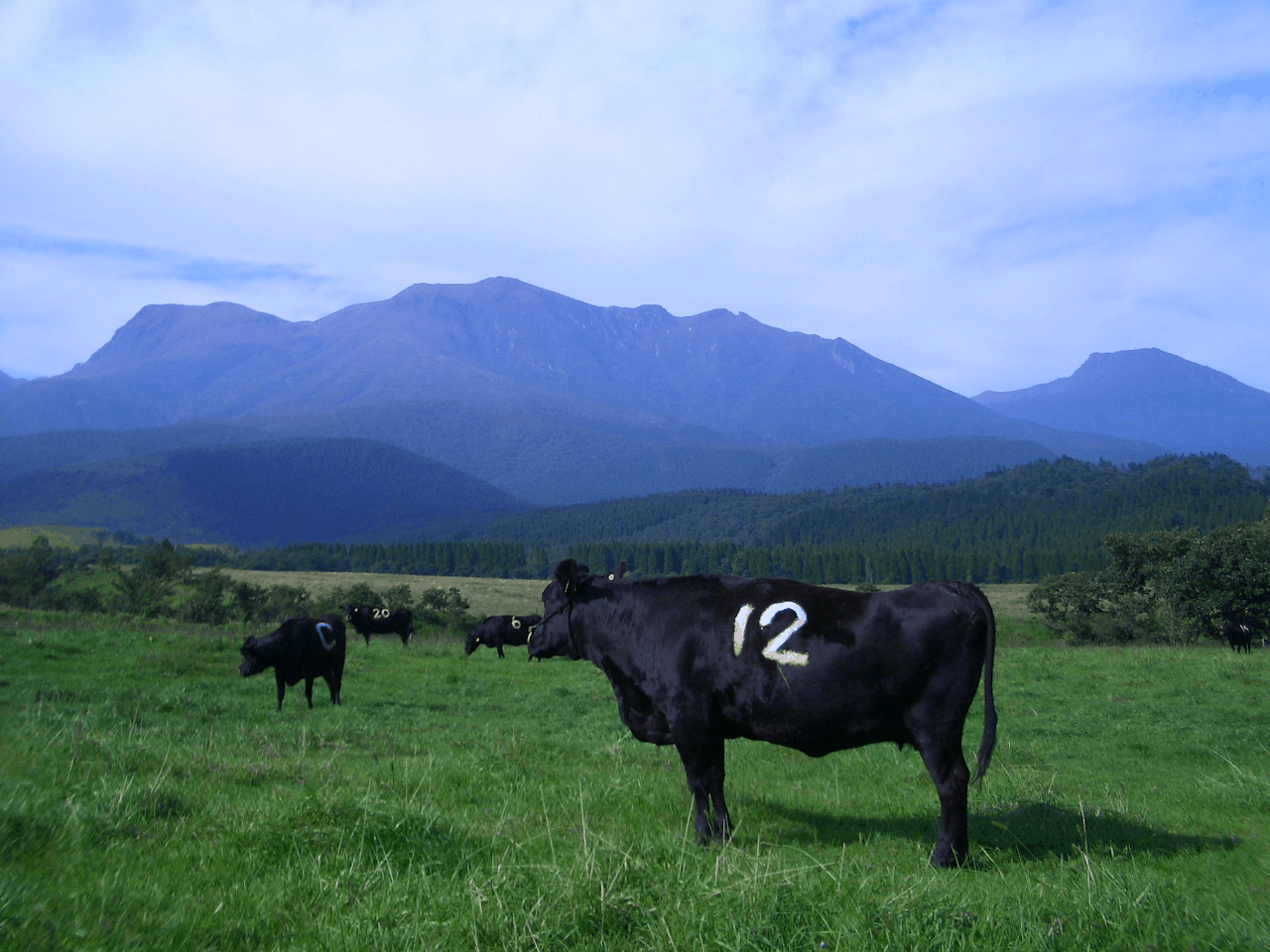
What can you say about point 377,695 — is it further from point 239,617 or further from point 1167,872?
point 239,617

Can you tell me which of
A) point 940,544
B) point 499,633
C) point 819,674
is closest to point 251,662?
point 819,674

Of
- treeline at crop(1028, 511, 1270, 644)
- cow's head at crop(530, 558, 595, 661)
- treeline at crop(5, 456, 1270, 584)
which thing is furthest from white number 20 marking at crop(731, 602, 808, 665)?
treeline at crop(5, 456, 1270, 584)

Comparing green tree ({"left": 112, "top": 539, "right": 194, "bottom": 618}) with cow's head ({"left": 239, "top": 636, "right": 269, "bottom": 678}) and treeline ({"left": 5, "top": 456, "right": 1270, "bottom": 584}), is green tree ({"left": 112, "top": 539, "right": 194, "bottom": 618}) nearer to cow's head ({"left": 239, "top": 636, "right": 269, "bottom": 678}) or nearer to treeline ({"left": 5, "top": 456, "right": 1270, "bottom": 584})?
cow's head ({"left": 239, "top": 636, "right": 269, "bottom": 678})

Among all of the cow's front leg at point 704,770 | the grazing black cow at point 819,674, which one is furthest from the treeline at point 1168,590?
the cow's front leg at point 704,770

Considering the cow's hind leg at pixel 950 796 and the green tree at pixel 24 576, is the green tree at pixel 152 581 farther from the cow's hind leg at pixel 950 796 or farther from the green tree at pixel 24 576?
the cow's hind leg at pixel 950 796

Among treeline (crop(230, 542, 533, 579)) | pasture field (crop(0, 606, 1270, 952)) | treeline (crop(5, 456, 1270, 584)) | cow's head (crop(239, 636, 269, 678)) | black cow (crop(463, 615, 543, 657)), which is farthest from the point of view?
treeline (crop(230, 542, 533, 579))

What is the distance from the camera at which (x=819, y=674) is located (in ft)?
22.1

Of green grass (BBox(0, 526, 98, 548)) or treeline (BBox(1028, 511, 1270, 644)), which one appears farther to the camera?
green grass (BBox(0, 526, 98, 548))

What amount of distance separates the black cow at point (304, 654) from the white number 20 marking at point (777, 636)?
1250 cm

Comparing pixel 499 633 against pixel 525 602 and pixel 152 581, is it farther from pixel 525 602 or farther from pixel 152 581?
pixel 525 602

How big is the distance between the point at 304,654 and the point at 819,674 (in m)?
13.7

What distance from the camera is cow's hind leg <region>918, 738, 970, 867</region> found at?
6277 millimetres

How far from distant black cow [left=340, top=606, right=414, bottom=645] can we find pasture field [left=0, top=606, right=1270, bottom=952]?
797 inches

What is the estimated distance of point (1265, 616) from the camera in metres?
39.0
